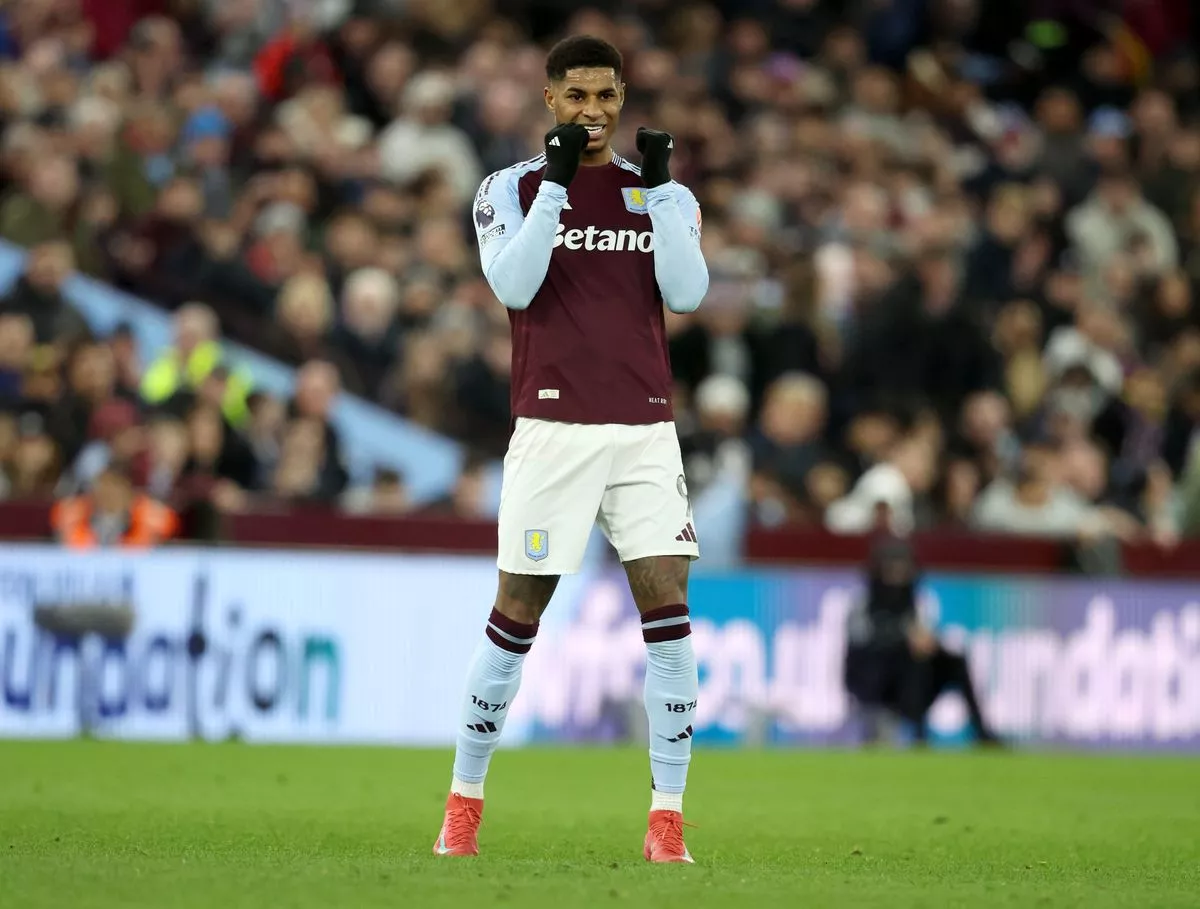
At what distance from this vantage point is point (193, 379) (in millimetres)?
16766

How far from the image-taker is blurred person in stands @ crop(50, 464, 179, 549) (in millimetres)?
14742

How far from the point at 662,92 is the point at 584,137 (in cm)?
1407

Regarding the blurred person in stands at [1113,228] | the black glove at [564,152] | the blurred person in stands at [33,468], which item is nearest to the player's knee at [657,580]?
the black glove at [564,152]

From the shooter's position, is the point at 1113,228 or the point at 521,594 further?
the point at 1113,228

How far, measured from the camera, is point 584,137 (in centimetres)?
738

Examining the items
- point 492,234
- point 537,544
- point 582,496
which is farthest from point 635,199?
point 537,544

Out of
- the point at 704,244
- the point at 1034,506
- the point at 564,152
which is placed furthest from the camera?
the point at 704,244

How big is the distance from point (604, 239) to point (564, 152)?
1.20ft

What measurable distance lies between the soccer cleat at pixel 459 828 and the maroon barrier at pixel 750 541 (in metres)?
7.70

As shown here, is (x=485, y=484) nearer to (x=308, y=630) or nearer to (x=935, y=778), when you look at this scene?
(x=308, y=630)

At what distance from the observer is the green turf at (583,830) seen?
6414mm

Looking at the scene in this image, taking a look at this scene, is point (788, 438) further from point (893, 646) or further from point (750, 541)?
point (893, 646)

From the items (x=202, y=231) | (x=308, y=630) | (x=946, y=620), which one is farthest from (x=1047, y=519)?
(x=202, y=231)

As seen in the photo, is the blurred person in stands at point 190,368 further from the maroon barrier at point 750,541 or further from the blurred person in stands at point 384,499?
the maroon barrier at point 750,541
